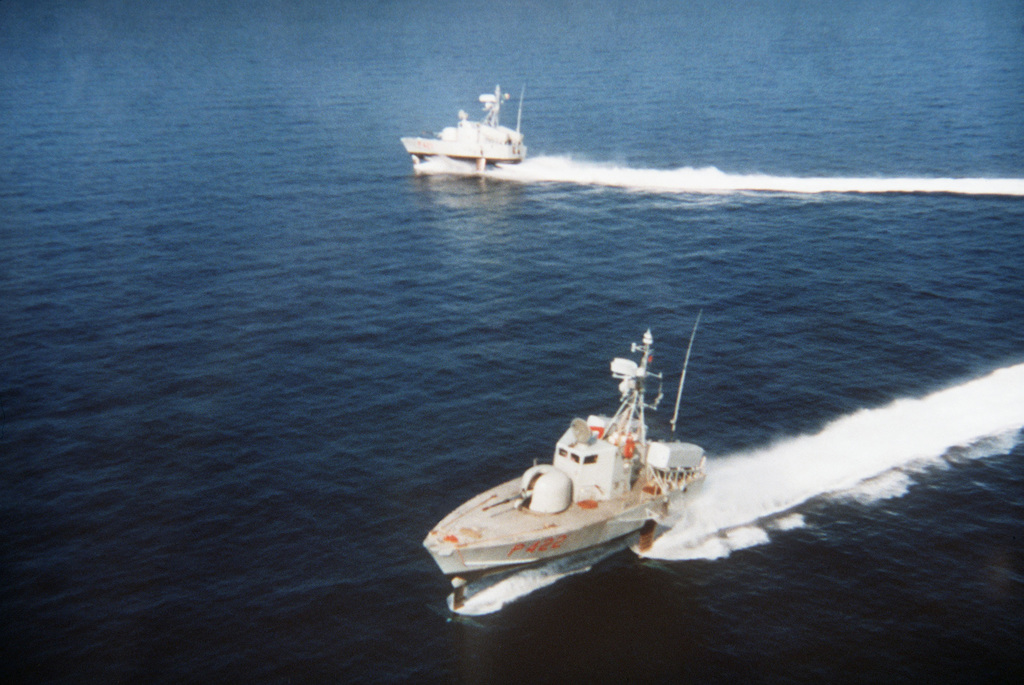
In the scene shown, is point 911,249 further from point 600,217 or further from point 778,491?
point 778,491

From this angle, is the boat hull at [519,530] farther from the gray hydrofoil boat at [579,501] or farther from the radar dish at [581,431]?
the radar dish at [581,431]

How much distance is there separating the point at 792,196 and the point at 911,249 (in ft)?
68.7

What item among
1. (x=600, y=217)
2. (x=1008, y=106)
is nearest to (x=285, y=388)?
(x=600, y=217)

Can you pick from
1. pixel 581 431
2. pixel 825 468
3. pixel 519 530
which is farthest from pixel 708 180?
pixel 519 530

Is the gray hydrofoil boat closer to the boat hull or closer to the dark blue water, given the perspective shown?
the boat hull

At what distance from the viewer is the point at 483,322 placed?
82.1 meters

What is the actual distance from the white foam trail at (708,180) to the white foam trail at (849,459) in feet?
168

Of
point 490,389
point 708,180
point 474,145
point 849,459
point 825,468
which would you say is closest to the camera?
point 825,468

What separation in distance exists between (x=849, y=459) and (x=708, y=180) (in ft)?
219

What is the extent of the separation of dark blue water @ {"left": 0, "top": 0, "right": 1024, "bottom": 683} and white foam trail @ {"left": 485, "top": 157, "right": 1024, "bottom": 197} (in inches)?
27.9

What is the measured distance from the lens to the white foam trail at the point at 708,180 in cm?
11212

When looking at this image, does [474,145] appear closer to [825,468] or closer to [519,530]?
[825,468]

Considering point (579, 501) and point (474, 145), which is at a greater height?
point (474, 145)

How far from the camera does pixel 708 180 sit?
119500mm
